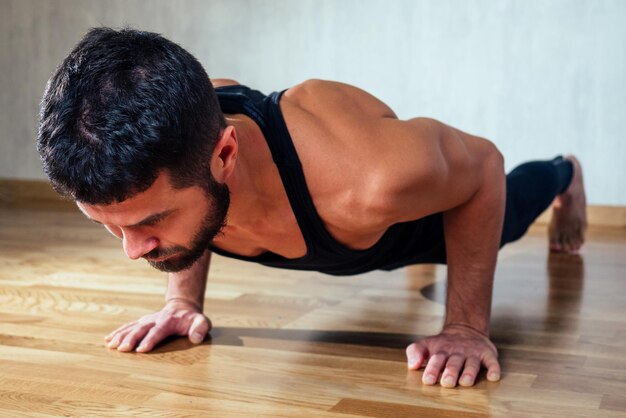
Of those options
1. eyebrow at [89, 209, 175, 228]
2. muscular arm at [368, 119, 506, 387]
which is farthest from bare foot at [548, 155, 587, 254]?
eyebrow at [89, 209, 175, 228]

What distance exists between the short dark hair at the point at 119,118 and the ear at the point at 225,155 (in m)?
0.05

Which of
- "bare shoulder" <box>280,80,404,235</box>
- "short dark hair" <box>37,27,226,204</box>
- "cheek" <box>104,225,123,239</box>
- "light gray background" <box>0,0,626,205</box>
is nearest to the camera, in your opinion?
"short dark hair" <box>37,27,226,204</box>

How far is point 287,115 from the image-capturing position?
4.49 feet

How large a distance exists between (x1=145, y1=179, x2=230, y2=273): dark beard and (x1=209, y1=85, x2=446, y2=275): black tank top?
0.12 metres

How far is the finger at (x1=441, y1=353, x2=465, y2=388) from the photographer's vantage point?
132cm

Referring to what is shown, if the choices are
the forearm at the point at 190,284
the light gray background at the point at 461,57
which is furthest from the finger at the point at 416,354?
the light gray background at the point at 461,57

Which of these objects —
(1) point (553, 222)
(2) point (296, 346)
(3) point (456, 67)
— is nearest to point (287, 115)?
(2) point (296, 346)

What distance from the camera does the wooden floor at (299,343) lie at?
1239 millimetres

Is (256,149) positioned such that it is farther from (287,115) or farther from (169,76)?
(169,76)

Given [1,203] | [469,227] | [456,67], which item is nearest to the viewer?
[469,227]

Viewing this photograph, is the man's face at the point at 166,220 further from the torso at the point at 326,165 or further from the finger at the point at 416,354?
the finger at the point at 416,354

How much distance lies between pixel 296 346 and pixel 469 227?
0.34m

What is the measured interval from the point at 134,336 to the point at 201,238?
0.38 metres

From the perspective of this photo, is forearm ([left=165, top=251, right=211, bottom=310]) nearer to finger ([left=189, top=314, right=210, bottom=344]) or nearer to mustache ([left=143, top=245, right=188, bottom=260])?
finger ([left=189, top=314, right=210, bottom=344])
